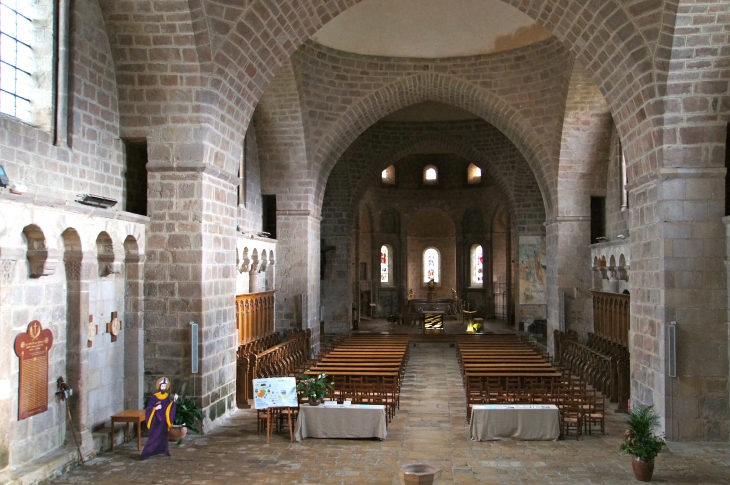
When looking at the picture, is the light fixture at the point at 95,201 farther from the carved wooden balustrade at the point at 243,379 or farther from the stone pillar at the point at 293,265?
the stone pillar at the point at 293,265

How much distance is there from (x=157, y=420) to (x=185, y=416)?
1.19 meters

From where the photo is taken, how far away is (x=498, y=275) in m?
35.3

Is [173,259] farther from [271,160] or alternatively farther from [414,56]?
[414,56]

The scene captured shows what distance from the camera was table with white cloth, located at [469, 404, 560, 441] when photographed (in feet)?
36.4

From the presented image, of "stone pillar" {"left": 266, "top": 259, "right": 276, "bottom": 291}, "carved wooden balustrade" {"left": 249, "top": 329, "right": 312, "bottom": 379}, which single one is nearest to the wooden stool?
"carved wooden balustrade" {"left": 249, "top": 329, "right": 312, "bottom": 379}

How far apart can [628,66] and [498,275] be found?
24.2 metres

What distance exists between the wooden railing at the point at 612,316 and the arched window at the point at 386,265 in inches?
671

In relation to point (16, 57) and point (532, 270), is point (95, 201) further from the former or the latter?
point (532, 270)

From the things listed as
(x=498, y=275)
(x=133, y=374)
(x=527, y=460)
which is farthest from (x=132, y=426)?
(x=498, y=275)

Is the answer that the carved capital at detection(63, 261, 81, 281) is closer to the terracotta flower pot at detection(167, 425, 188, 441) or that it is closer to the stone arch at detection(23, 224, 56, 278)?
the stone arch at detection(23, 224, 56, 278)

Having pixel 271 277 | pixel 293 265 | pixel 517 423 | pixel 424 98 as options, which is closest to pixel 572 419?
pixel 517 423

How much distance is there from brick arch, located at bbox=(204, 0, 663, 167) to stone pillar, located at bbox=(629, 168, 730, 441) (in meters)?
1.08

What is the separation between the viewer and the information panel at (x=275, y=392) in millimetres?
10992

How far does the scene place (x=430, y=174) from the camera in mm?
35594
